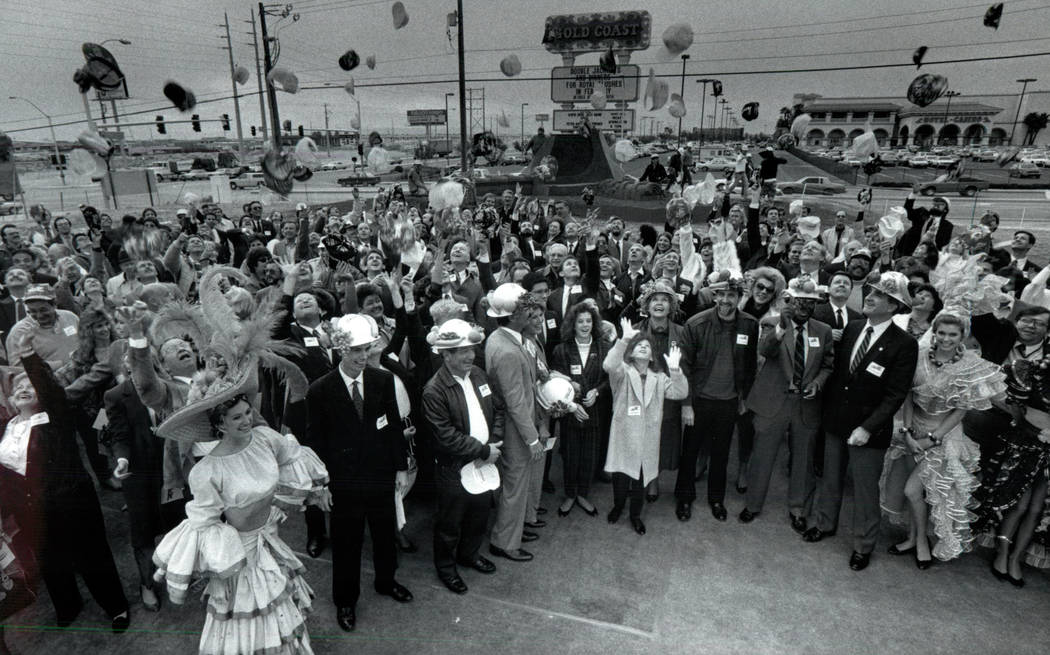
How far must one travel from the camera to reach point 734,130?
103 meters

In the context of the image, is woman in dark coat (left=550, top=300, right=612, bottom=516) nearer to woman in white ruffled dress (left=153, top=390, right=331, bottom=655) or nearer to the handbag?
woman in white ruffled dress (left=153, top=390, right=331, bottom=655)

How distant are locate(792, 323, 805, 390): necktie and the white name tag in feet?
14.5

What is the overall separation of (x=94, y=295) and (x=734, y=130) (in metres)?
112

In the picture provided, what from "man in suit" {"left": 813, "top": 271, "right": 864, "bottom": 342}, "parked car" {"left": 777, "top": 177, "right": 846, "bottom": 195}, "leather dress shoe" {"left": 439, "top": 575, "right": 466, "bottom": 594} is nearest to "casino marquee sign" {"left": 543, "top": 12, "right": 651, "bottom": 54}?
"parked car" {"left": 777, "top": 177, "right": 846, "bottom": 195}

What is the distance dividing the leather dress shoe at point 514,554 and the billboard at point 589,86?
1089 inches

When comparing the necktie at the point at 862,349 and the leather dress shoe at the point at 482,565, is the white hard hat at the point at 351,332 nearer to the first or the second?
the leather dress shoe at the point at 482,565

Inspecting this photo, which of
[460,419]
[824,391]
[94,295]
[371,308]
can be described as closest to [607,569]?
[460,419]

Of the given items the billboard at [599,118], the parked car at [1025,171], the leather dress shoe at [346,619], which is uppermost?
the billboard at [599,118]

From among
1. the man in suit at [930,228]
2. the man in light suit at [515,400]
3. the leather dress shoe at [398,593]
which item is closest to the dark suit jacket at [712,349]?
the man in light suit at [515,400]

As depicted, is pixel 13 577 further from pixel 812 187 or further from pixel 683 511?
pixel 812 187

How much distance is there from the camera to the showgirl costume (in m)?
3.34

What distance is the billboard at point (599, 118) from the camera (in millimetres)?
26984

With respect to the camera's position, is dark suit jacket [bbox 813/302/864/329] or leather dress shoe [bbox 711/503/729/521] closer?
leather dress shoe [bbox 711/503/729/521]

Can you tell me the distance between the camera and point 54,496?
9.84ft
